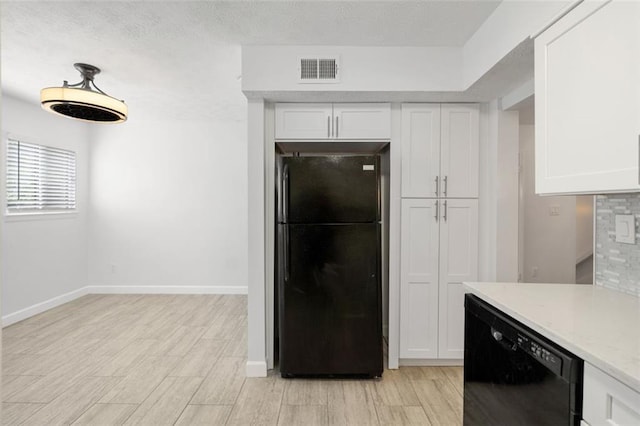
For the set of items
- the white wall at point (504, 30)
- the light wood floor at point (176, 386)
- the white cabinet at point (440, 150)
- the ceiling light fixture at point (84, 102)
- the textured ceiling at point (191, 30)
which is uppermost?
the textured ceiling at point (191, 30)


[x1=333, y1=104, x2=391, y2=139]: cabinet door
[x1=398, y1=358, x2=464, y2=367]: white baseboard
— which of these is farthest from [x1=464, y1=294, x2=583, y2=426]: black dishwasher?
[x1=333, y1=104, x2=391, y2=139]: cabinet door

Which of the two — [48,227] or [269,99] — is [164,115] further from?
[269,99]

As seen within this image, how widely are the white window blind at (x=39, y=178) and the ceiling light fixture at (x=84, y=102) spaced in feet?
5.15

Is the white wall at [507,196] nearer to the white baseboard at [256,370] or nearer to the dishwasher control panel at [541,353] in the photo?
the dishwasher control panel at [541,353]

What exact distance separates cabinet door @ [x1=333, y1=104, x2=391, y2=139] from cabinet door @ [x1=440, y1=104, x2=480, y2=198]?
465 mm

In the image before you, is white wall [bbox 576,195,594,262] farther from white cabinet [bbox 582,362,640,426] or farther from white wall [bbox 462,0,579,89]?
white cabinet [bbox 582,362,640,426]

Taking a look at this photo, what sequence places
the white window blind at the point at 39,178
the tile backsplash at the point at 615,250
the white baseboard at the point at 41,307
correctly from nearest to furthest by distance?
the tile backsplash at the point at 615,250 → the white baseboard at the point at 41,307 → the white window blind at the point at 39,178

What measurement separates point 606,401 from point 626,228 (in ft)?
3.03

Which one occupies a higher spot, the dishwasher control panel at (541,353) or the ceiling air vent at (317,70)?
the ceiling air vent at (317,70)

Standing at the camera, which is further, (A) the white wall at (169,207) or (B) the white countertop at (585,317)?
(A) the white wall at (169,207)

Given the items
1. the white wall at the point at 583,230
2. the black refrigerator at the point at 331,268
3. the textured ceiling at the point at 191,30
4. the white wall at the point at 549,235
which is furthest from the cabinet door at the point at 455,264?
the white wall at the point at 583,230

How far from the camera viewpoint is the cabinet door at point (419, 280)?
2.78 meters

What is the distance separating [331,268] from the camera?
2.57m

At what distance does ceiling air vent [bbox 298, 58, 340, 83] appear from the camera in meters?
2.49
